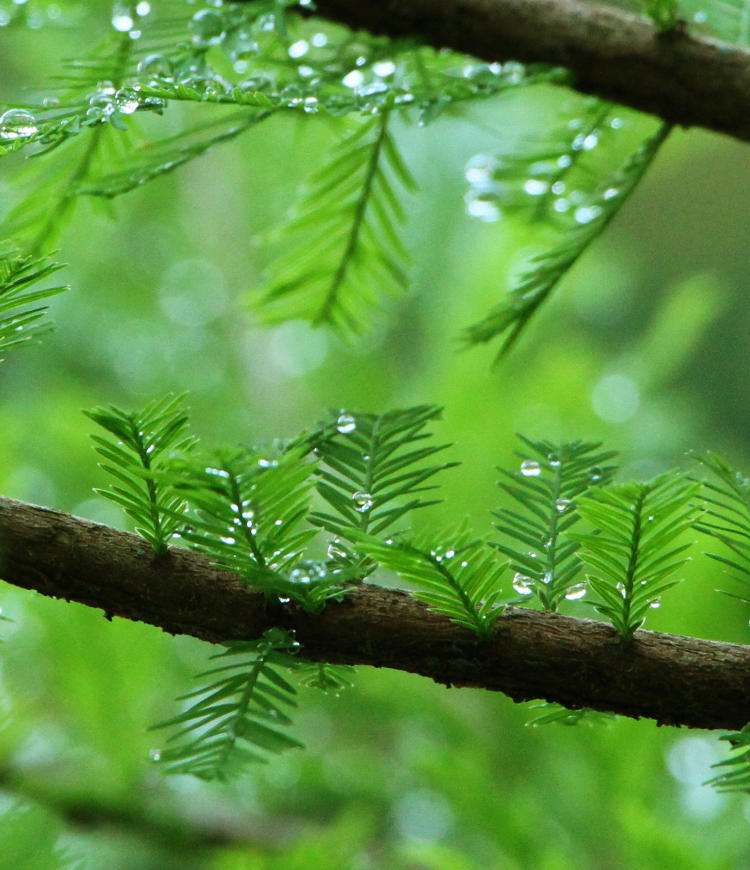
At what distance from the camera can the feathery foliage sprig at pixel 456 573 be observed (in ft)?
0.86

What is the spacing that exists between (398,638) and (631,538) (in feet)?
0.25

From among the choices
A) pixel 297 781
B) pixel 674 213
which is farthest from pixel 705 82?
pixel 674 213

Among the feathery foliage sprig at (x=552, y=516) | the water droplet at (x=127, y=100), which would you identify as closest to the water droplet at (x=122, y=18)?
the water droplet at (x=127, y=100)

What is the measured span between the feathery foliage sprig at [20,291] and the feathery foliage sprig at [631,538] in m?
0.17

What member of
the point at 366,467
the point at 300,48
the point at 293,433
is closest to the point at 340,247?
the point at 300,48

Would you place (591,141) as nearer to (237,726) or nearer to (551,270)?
(551,270)

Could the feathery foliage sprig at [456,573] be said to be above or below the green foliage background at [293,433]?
below

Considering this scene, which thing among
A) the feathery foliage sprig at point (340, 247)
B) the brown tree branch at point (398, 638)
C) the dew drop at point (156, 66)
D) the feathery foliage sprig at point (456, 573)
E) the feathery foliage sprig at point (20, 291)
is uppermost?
the feathery foliage sprig at point (340, 247)

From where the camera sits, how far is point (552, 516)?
0.33 metres

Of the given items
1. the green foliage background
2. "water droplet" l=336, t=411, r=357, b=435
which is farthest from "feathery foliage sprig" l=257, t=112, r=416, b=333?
"water droplet" l=336, t=411, r=357, b=435

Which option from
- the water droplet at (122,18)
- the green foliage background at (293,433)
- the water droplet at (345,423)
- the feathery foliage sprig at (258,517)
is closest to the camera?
the feathery foliage sprig at (258,517)

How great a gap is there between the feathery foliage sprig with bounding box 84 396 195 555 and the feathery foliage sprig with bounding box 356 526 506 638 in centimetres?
6

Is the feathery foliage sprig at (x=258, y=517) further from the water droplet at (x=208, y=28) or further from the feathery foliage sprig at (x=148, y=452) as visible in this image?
the water droplet at (x=208, y=28)

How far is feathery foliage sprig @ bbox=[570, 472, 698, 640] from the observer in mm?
270
